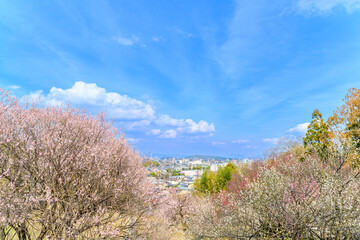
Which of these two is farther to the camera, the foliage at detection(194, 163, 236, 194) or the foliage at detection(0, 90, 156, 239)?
the foliage at detection(194, 163, 236, 194)

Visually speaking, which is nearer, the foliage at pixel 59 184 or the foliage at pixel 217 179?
the foliage at pixel 59 184

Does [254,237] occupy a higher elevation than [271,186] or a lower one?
lower

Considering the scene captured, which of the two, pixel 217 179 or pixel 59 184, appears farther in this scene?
pixel 217 179

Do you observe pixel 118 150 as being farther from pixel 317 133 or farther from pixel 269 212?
pixel 317 133

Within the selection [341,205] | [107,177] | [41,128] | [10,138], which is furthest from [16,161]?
[341,205]

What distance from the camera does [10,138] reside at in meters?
7.56

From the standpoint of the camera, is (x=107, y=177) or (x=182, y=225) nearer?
(x=107, y=177)

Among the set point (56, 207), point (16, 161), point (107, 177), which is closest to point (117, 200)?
point (107, 177)

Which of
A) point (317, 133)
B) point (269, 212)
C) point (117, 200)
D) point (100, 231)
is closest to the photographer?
point (100, 231)

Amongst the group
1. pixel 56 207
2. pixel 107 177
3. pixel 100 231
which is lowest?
pixel 100 231

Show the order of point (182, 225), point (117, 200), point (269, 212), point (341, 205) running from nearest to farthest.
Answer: point (341, 205) → point (269, 212) → point (117, 200) → point (182, 225)

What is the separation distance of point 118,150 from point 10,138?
13.5 feet

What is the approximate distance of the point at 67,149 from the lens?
297 inches

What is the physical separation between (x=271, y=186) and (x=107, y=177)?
21.1 feet
